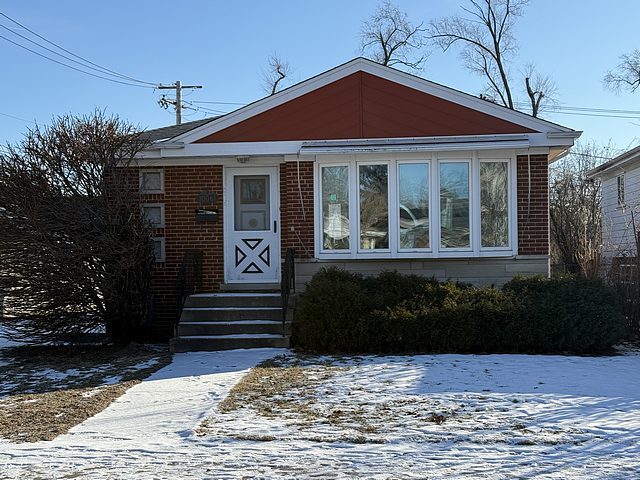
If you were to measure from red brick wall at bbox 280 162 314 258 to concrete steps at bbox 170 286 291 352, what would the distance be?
42.6 inches

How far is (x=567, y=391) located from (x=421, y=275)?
5.00 metres

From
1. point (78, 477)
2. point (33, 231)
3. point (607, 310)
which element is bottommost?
point (78, 477)

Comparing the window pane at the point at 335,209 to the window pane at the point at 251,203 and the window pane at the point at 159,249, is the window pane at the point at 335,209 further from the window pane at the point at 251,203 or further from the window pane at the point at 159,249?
the window pane at the point at 159,249

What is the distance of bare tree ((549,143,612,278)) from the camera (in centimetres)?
1532

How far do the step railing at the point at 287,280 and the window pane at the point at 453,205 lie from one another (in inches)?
107

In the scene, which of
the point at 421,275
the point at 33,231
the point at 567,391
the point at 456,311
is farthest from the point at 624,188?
the point at 33,231

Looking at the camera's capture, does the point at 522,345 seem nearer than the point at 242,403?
No

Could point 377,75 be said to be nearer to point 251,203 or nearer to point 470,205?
point 470,205

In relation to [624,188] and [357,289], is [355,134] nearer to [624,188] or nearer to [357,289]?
[357,289]

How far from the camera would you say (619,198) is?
23.1m

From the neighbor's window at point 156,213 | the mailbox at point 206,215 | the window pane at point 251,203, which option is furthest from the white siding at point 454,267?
the neighbor's window at point 156,213

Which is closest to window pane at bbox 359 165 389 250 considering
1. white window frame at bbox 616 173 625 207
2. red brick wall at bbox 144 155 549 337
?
red brick wall at bbox 144 155 549 337

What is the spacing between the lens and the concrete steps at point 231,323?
11133mm

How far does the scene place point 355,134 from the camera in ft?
41.5
